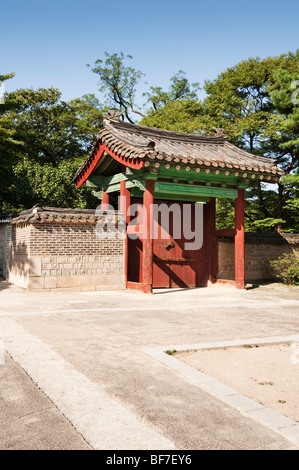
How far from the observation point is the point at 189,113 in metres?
24.1

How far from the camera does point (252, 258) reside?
15320mm

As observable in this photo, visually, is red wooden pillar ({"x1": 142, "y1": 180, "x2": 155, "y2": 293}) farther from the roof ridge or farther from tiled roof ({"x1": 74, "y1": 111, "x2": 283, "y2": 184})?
the roof ridge

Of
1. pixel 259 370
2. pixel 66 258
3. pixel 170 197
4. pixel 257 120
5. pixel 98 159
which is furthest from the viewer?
pixel 257 120

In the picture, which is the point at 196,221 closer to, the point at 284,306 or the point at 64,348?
the point at 284,306

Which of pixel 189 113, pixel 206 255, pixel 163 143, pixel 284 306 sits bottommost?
pixel 284 306

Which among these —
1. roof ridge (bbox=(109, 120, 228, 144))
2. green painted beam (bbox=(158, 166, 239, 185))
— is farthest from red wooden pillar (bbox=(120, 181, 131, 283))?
roof ridge (bbox=(109, 120, 228, 144))

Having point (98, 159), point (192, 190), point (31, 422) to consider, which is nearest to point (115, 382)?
point (31, 422)

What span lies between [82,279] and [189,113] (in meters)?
15.8

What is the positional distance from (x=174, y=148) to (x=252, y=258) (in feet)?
17.7


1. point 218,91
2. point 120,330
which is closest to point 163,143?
point 120,330

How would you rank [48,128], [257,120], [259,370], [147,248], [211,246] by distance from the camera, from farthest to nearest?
[48,128], [257,120], [211,246], [147,248], [259,370]

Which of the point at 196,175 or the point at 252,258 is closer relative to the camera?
the point at 196,175

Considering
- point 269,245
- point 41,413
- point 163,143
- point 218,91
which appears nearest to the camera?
point 41,413

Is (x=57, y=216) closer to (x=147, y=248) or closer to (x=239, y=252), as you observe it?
(x=147, y=248)
